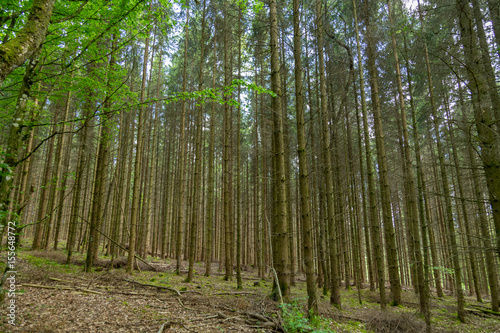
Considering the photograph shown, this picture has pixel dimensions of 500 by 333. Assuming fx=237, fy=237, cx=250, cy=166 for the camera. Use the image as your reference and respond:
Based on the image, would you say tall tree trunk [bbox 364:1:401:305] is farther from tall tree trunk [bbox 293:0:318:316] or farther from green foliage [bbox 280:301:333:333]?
green foliage [bbox 280:301:333:333]

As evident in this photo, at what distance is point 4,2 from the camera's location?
3367mm

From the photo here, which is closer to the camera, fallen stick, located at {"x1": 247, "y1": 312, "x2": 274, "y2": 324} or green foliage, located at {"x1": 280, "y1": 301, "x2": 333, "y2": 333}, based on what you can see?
green foliage, located at {"x1": 280, "y1": 301, "x2": 333, "y2": 333}

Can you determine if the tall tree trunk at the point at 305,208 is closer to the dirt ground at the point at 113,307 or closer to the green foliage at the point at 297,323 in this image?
the green foliage at the point at 297,323

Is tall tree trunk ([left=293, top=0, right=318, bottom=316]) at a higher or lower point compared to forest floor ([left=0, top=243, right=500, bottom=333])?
higher

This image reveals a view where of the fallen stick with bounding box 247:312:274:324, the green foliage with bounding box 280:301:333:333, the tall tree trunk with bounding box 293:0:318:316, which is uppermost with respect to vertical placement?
the tall tree trunk with bounding box 293:0:318:316

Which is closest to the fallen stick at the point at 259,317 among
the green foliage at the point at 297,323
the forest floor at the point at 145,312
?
the forest floor at the point at 145,312

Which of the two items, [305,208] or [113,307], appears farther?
[305,208]

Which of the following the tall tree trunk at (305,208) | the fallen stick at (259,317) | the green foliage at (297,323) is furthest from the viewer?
the tall tree trunk at (305,208)

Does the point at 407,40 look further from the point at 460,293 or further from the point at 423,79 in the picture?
the point at 460,293

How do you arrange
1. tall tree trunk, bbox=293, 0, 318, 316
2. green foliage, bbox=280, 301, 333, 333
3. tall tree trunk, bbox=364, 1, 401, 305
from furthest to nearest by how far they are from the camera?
tall tree trunk, bbox=364, 1, 401, 305
tall tree trunk, bbox=293, 0, 318, 316
green foliage, bbox=280, 301, 333, 333

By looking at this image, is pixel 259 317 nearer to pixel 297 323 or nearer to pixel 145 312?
pixel 297 323

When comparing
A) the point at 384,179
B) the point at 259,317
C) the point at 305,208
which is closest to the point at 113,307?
the point at 259,317

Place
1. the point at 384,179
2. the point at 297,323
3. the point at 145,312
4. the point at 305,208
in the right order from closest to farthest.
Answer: the point at 297,323, the point at 145,312, the point at 305,208, the point at 384,179

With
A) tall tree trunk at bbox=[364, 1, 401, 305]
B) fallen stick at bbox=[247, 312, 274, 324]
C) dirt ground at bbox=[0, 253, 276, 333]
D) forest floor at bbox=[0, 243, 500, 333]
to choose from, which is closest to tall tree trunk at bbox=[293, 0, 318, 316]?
forest floor at bbox=[0, 243, 500, 333]
